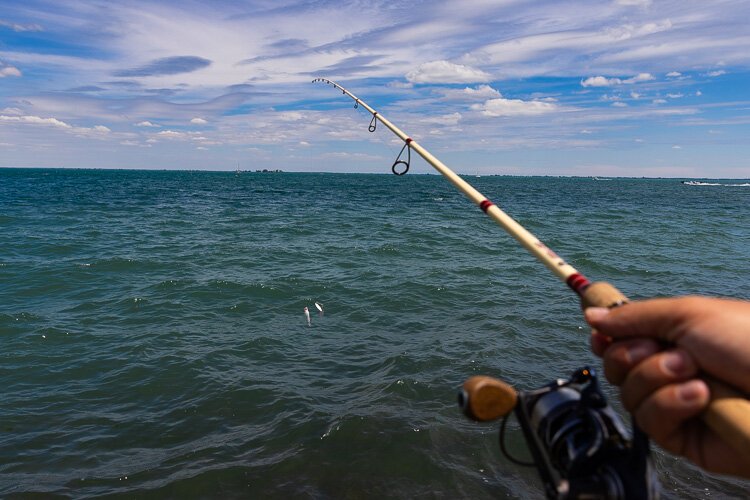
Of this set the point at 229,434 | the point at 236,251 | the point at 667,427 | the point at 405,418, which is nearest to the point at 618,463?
the point at 667,427

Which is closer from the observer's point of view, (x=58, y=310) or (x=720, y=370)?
(x=720, y=370)

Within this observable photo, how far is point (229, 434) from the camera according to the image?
6.18 meters

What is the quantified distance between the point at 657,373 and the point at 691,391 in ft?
0.37

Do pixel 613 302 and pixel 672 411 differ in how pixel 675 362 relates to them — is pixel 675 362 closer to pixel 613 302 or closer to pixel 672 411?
pixel 672 411

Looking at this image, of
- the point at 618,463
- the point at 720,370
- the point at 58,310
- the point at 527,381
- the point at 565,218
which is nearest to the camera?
the point at 720,370

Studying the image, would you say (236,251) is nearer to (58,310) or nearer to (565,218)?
(58,310)

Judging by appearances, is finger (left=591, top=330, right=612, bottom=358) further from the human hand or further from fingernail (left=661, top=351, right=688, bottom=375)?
fingernail (left=661, top=351, right=688, bottom=375)

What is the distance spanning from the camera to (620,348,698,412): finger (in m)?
1.62

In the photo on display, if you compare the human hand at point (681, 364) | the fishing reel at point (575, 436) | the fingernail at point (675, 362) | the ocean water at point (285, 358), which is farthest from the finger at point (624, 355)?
the ocean water at point (285, 358)

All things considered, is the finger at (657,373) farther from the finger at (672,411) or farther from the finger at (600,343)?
the finger at (600,343)

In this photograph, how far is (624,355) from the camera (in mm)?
1815

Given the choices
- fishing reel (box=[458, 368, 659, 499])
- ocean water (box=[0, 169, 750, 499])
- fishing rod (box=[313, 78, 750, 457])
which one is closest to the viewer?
fishing rod (box=[313, 78, 750, 457])

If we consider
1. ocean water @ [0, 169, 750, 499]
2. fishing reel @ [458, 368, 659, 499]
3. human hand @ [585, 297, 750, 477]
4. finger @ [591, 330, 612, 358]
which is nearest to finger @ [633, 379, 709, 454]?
human hand @ [585, 297, 750, 477]

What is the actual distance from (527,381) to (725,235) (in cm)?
2251
